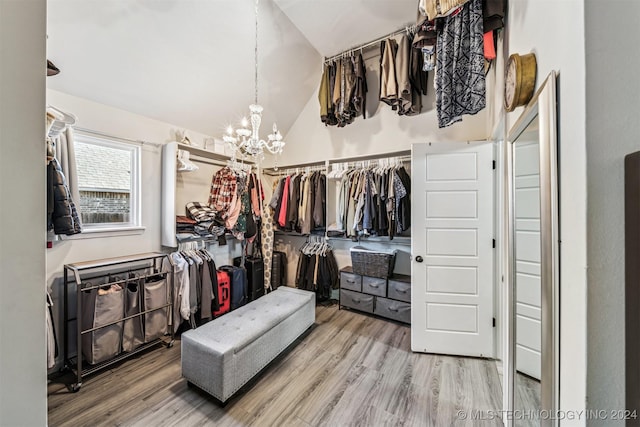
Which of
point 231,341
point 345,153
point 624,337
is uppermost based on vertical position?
point 345,153

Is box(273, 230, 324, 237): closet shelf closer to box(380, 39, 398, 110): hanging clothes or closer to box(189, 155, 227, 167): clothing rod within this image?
box(189, 155, 227, 167): clothing rod

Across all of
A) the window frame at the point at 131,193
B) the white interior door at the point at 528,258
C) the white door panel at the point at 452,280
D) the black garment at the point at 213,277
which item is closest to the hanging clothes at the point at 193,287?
the black garment at the point at 213,277

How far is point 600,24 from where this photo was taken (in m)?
0.52

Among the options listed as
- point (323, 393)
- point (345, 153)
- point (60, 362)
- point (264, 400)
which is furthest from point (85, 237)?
point (345, 153)

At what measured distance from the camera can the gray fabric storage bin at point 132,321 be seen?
2023mm

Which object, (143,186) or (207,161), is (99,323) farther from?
(207,161)

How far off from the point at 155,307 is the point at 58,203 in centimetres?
112

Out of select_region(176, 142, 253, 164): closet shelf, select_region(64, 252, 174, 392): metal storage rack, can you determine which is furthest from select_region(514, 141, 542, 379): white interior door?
select_region(176, 142, 253, 164): closet shelf

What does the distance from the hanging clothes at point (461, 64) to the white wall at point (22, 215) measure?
1801 millimetres

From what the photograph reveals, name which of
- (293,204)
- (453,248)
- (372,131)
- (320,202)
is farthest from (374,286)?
(372,131)

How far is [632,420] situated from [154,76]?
3.28 m

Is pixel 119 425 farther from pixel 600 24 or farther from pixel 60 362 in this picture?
pixel 600 24

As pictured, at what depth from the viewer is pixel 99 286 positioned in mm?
1873

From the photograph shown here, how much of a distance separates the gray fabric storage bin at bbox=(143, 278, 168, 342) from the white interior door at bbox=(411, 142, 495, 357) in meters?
2.38
